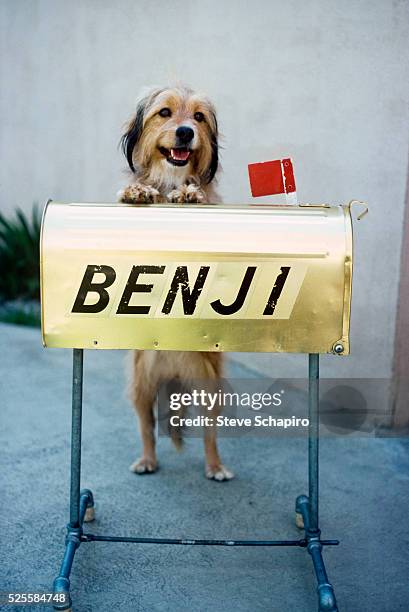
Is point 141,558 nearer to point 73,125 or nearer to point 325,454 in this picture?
point 325,454

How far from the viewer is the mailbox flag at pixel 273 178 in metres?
2.27

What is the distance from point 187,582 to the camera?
2.44 meters

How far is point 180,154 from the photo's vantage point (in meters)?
2.83

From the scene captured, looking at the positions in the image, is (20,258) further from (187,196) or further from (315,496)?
(315,496)

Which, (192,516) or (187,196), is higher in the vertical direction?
(187,196)

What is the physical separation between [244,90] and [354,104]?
0.80m

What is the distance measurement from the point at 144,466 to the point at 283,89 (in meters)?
2.19

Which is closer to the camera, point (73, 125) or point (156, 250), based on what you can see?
point (156, 250)

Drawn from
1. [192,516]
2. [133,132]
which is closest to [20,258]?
[133,132]

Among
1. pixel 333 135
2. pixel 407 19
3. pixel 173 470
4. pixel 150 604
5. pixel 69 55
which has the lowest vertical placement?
pixel 150 604

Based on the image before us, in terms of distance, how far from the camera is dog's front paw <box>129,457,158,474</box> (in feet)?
10.7

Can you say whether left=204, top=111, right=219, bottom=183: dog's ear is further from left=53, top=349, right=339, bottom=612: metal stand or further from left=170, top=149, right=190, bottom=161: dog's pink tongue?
left=53, top=349, right=339, bottom=612: metal stand

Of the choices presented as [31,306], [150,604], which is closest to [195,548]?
[150,604]

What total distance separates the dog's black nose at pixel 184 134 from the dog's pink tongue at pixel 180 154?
5cm
